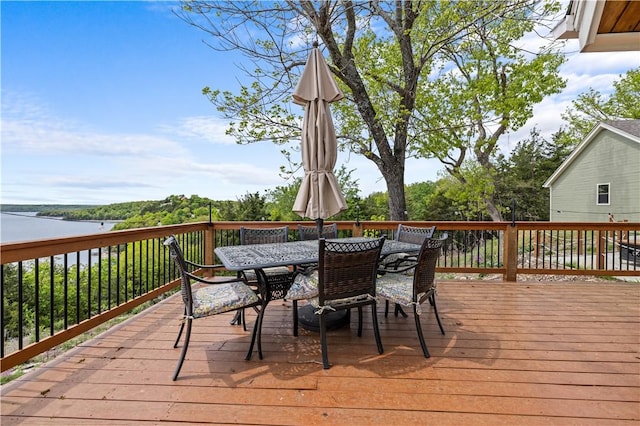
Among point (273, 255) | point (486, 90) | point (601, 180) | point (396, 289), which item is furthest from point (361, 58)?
point (601, 180)

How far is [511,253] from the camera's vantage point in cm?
479

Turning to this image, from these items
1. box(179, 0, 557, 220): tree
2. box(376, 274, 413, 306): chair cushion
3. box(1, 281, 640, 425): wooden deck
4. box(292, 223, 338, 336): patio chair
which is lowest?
box(1, 281, 640, 425): wooden deck

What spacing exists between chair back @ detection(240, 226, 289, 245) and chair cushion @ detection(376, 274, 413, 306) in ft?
4.89

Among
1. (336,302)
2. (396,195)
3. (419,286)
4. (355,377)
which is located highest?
(396,195)

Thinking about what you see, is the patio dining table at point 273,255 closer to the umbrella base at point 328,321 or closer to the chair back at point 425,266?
the chair back at point 425,266

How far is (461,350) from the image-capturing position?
2.54 m

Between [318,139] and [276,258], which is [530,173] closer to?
[318,139]

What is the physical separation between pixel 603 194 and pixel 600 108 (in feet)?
26.1

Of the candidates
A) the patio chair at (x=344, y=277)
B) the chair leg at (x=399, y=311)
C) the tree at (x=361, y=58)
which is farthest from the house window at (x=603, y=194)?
the patio chair at (x=344, y=277)

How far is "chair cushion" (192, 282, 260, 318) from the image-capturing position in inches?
89.0

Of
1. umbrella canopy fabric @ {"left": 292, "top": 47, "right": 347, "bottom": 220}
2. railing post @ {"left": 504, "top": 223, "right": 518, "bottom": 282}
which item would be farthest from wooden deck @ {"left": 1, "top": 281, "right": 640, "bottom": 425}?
railing post @ {"left": 504, "top": 223, "right": 518, "bottom": 282}

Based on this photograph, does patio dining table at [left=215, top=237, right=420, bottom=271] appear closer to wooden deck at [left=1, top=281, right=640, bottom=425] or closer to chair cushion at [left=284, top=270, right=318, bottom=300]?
chair cushion at [left=284, top=270, right=318, bottom=300]

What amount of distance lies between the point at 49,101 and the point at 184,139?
3.65 metres

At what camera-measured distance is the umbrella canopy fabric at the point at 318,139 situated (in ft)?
9.83
